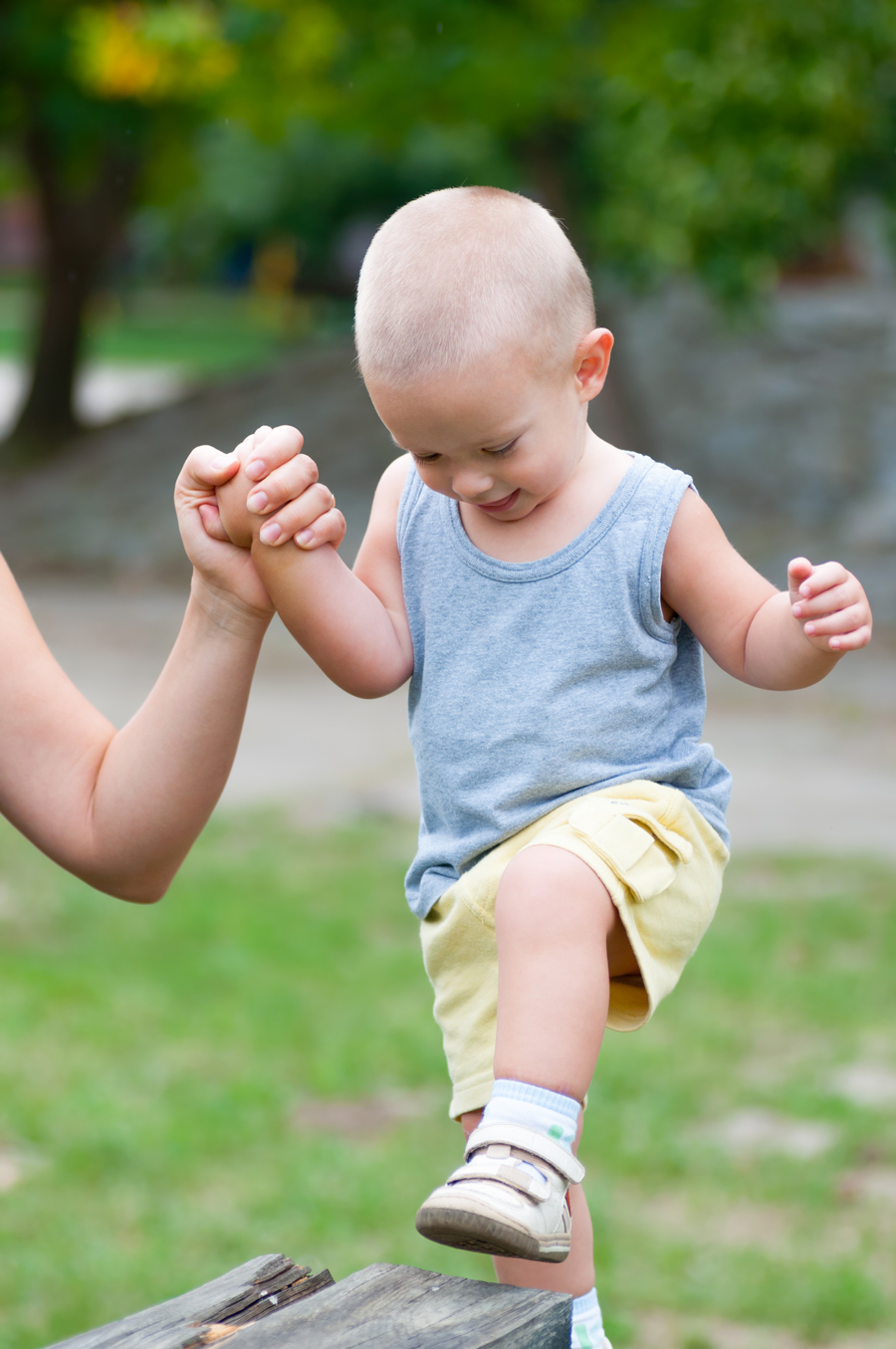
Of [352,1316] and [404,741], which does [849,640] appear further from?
[404,741]

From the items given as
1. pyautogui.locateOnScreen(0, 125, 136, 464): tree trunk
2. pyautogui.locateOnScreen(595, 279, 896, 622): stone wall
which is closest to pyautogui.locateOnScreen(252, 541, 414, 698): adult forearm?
pyautogui.locateOnScreen(595, 279, 896, 622): stone wall

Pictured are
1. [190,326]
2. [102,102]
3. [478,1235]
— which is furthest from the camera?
[190,326]

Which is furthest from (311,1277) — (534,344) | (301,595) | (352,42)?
(352,42)

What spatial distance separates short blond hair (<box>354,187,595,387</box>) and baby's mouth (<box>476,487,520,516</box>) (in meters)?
0.12

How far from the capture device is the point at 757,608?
133 cm

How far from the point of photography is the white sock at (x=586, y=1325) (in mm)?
1465

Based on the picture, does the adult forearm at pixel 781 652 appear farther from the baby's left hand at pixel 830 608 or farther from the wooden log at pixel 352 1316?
the wooden log at pixel 352 1316

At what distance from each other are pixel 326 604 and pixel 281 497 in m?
0.10

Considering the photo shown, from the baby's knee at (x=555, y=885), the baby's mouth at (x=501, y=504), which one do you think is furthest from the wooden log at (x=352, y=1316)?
the baby's mouth at (x=501, y=504)

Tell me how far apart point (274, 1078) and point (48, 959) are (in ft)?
3.55

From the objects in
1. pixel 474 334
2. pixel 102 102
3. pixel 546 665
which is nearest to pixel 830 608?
pixel 546 665

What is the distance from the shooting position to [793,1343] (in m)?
3.42

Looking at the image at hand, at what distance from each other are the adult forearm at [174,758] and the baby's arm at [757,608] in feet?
1.32

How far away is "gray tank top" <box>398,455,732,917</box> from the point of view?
137 cm
